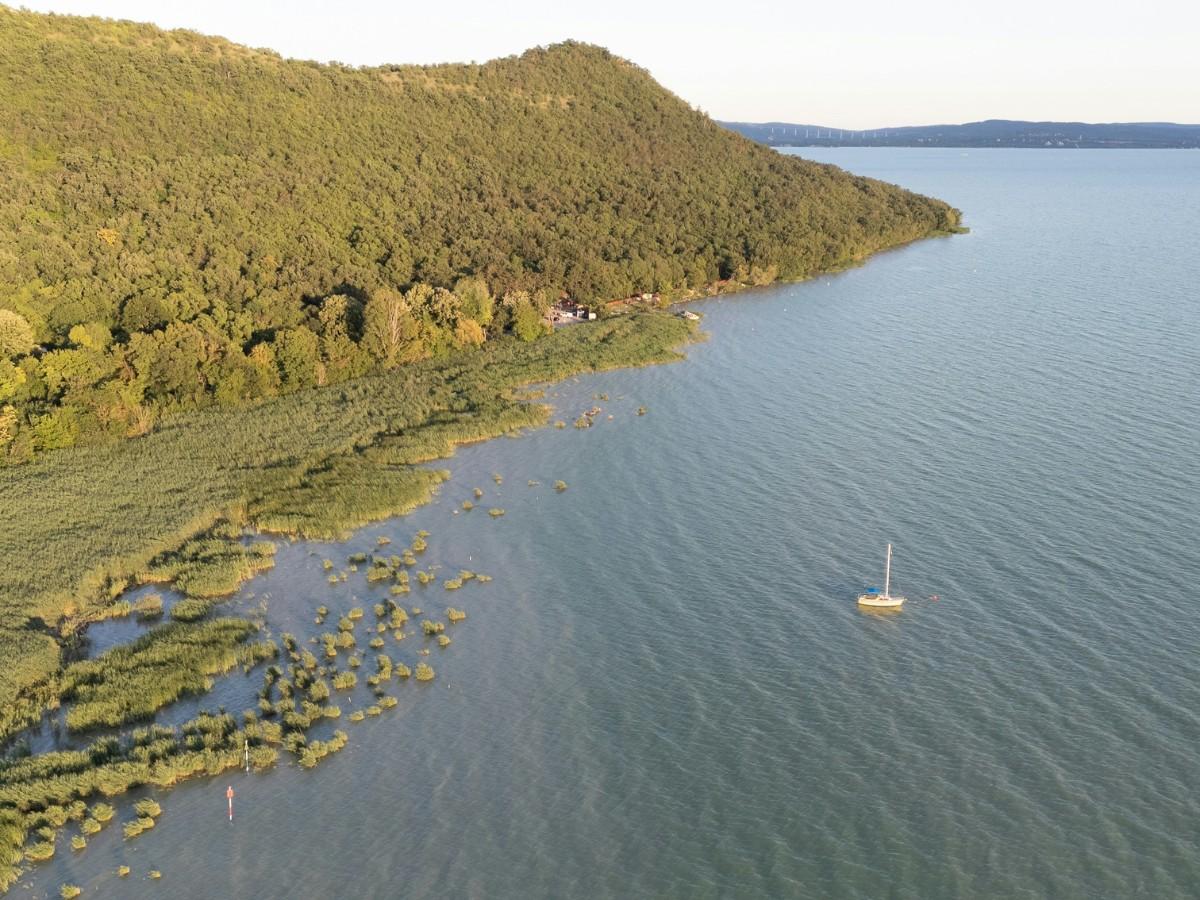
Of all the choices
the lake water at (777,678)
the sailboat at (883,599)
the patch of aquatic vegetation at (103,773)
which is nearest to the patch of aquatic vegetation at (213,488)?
the lake water at (777,678)

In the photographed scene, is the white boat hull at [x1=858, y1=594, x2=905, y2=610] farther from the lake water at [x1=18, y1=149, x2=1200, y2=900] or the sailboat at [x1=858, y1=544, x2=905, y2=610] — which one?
the lake water at [x1=18, y1=149, x2=1200, y2=900]

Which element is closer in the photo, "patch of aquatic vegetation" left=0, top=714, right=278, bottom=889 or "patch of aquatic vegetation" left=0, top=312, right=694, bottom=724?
"patch of aquatic vegetation" left=0, top=714, right=278, bottom=889

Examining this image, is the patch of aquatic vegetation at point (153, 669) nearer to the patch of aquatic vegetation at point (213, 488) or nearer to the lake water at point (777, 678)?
the patch of aquatic vegetation at point (213, 488)

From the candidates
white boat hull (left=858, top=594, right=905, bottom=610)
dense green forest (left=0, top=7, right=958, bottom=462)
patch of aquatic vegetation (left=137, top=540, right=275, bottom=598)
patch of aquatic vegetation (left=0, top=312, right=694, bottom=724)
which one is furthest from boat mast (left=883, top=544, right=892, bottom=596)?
dense green forest (left=0, top=7, right=958, bottom=462)

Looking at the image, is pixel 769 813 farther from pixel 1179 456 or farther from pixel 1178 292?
pixel 1178 292

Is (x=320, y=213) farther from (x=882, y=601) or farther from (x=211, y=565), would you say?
(x=882, y=601)
